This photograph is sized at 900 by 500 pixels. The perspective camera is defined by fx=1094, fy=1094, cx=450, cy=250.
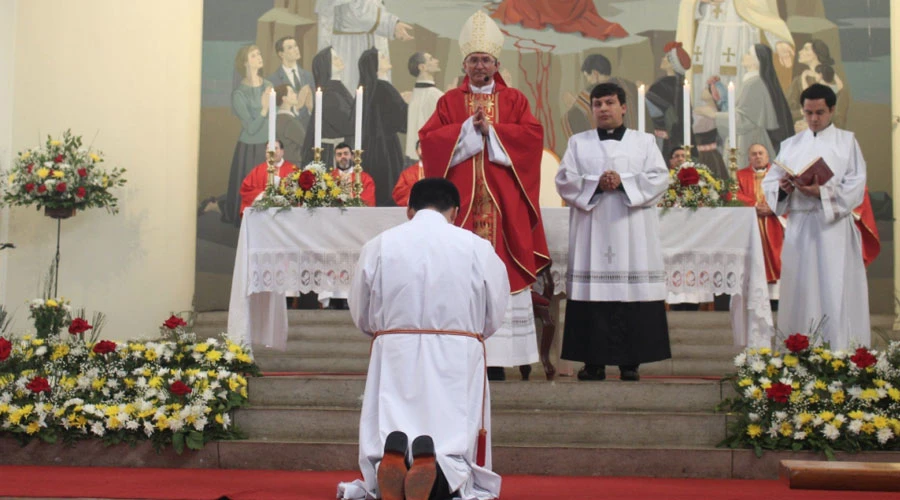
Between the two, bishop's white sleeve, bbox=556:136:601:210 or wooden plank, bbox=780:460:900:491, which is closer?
wooden plank, bbox=780:460:900:491

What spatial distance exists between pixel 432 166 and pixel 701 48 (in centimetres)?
545

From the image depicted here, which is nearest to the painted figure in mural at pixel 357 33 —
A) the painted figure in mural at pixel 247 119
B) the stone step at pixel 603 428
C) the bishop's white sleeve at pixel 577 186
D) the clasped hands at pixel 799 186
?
the painted figure in mural at pixel 247 119

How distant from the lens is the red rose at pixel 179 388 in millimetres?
6090

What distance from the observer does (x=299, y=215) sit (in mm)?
7078

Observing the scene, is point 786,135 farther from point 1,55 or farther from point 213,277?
point 1,55

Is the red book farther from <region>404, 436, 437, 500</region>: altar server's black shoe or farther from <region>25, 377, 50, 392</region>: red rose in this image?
<region>25, 377, 50, 392</region>: red rose

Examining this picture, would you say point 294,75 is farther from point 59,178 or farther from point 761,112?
point 761,112

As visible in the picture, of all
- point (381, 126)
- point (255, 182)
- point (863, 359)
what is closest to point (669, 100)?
point (381, 126)

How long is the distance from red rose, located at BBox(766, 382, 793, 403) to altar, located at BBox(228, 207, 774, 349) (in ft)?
3.04

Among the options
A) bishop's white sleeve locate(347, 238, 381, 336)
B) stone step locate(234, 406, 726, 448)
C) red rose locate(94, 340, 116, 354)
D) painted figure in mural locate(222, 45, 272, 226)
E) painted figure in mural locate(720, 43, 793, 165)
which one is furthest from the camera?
painted figure in mural locate(222, 45, 272, 226)

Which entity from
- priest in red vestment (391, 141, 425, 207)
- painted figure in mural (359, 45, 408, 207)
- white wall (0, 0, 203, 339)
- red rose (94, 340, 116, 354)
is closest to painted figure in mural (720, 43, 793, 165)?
priest in red vestment (391, 141, 425, 207)

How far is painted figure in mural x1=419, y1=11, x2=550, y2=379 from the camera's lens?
6520 millimetres

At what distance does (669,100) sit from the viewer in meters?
11.1

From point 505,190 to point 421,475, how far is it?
2.60 metres
